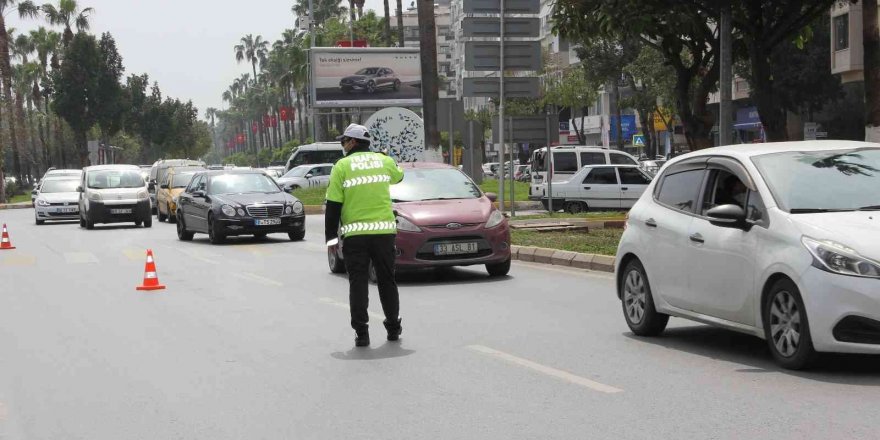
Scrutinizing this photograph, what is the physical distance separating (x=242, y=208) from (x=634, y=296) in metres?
16.0

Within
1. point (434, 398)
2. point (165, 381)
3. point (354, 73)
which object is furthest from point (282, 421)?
point (354, 73)


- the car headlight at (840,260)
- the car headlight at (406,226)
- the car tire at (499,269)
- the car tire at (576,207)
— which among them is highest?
the car headlight at (840,260)

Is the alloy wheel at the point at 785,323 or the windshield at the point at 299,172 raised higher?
the alloy wheel at the point at 785,323

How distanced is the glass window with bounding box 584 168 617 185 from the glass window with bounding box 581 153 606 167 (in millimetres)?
2910

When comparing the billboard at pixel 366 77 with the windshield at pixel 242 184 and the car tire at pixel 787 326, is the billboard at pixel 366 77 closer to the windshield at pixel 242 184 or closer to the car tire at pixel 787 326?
the windshield at pixel 242 184

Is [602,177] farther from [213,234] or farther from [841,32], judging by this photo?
[841,32]

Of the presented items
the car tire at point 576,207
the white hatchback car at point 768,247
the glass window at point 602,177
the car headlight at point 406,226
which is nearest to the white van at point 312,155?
the car tire at point 576,207

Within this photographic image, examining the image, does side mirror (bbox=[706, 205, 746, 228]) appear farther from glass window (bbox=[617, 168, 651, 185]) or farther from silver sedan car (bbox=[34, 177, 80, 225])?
silver sedan car (bbox=[34, 177, 80, 225])

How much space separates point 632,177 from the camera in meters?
33.6

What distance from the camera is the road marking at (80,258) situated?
22.2 m

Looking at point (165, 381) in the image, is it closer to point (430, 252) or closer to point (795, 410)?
point (795, 410)

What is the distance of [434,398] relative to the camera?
25.7ft

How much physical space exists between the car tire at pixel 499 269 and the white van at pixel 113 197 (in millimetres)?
20232

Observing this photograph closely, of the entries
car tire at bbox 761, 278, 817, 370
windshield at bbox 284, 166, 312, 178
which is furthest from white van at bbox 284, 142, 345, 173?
car tire at bbox 761, 278, 817, 370
